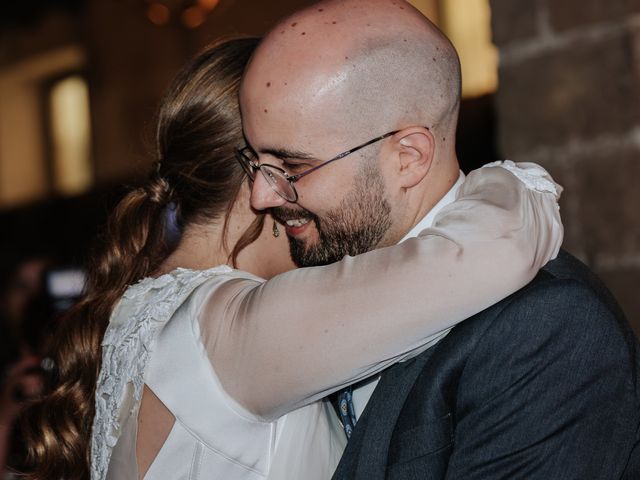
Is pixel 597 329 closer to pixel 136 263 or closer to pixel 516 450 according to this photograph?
pixel 516 450

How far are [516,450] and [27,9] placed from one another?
8.42 m

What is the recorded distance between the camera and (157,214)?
186 centimetres

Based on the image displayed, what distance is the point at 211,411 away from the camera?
149 cm

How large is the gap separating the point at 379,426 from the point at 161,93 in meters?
2.90

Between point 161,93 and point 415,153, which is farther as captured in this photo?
point 161,93

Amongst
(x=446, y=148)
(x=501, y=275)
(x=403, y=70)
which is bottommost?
(x=501, y=275)

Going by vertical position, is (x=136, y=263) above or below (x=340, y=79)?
below

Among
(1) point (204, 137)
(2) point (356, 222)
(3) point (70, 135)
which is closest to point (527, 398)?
(2) point (356, 222)

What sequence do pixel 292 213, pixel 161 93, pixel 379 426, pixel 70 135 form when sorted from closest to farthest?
pixel 379 426 < pixel 292 213 < pixel 161 93 < pixel 70 135

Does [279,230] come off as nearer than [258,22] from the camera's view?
Yes

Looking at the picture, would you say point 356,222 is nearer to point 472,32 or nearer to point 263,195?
point 263,195

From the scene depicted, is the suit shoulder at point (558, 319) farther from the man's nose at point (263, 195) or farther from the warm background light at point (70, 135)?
the warm background light at point (70, 135)

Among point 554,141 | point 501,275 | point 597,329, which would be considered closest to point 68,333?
point 501,275

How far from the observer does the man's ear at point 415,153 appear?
1.66 meters
